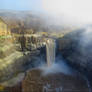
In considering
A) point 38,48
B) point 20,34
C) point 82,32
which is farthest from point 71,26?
point 20,34

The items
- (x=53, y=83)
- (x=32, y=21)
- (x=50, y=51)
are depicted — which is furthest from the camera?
(x=32, y=21)

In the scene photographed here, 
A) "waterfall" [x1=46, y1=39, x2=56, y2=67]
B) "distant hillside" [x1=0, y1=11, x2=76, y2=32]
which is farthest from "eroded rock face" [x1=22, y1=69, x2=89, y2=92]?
"distant hillside" [x1=0, y1=11, x2=76, y2=32]

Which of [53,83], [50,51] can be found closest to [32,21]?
[50,51]

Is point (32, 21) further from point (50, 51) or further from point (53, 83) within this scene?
point (53, 83)

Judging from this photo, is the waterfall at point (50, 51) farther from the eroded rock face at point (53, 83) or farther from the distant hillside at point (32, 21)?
the distant hillside at point (32, 21)

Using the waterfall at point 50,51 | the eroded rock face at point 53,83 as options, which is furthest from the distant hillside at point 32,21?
the eroded rock face at point 53,83

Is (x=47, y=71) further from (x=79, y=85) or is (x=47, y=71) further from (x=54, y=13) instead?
(x=54, y=13)
